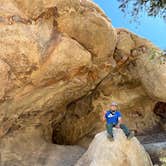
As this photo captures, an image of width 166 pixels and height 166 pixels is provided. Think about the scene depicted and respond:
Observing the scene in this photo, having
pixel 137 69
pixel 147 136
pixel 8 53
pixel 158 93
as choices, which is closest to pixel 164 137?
pixel 147 136

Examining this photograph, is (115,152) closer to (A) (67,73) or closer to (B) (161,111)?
(A) (67,73)

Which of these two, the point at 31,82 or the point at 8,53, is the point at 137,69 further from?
the point at 8,53

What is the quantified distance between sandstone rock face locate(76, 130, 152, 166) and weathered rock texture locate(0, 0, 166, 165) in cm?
280

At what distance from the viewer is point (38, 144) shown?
1395cm

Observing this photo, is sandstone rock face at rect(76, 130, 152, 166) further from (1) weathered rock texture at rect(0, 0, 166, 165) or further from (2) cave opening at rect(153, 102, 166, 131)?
(2) cave opening at rect(153, 102, 166, 131)

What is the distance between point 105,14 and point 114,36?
35.5 inches

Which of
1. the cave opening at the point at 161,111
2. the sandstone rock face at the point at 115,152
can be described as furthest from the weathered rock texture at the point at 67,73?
the sandstone rock face at the point at 115,152

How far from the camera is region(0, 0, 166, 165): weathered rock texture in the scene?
11586 millimetres

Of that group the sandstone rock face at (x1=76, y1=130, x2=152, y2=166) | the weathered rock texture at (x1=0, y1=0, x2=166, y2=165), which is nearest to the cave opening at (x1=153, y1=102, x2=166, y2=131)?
the weathered rock texture at (x1=0, y1=0, x2=166, y2=165)

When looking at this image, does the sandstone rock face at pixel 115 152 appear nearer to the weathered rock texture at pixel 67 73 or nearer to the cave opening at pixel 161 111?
the weathered rock texture at pixel 67 73

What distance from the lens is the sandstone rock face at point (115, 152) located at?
10992mm

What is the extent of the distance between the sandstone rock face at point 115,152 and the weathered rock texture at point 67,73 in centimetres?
280

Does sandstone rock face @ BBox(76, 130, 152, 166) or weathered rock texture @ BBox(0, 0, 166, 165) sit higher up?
weathered rock texture @ BBox(0, 0, 166, 165)

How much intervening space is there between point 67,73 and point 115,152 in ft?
11.6
